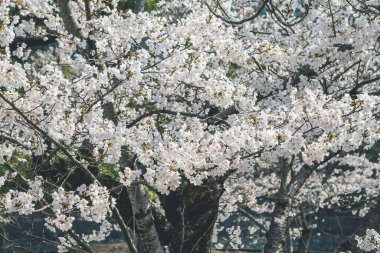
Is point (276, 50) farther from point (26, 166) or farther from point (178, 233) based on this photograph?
point (26, 166)

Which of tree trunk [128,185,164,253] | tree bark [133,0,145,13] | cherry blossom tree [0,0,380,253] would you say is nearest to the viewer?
cherry blossom tree [0,0,380,253]

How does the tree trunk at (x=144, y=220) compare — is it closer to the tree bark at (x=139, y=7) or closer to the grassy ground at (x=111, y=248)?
the tree bark at (x=139, y=7)

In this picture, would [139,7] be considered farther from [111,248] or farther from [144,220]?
[111,248]

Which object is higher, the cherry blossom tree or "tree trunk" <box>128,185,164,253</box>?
the cherry blossom tree

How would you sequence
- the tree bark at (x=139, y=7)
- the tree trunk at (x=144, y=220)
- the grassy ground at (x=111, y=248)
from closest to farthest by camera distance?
1. the tree trunk at (x=144, y=220)
2. the tree bark at (x=139, y=7)
3. the grassy ground at (x=111, y=248)

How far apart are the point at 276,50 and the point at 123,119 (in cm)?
257

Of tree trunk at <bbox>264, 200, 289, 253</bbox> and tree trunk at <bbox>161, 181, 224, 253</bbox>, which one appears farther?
tree trunk at <bbox>264, 200, 289, 253</bbox>

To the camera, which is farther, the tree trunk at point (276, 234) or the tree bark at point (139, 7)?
the tree trunk at point (276, 234)

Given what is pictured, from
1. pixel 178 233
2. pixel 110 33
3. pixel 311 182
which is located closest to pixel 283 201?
pixel 178 233

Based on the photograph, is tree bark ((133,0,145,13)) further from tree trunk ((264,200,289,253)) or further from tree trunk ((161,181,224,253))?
tree trunk ((264,200,289,253))

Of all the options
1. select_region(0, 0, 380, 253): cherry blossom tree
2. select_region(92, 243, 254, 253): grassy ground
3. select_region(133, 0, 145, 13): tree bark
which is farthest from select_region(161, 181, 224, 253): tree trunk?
select_region(92, 243, 254, 253): grassy ground

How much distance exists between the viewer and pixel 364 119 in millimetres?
5121

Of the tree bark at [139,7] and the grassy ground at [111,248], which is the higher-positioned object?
the tree bark at [139,7]

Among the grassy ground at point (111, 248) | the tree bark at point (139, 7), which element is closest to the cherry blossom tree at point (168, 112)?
the tree bark at point (139, 7)
